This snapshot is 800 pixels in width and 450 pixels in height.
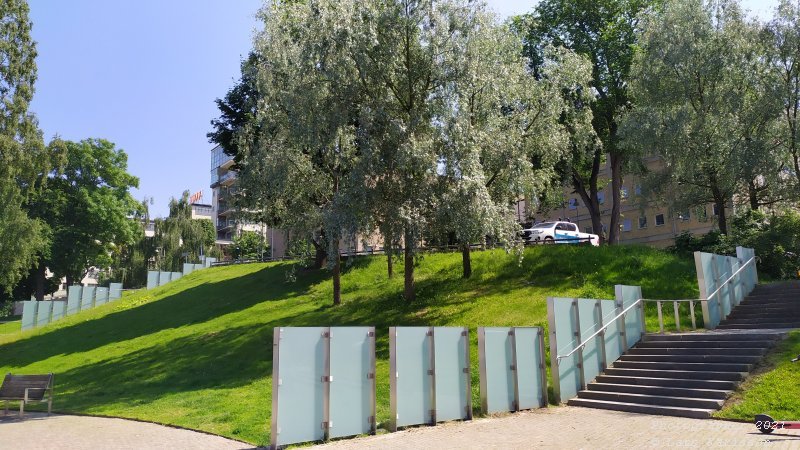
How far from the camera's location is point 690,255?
2497 cm

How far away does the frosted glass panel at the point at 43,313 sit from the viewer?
127 feet

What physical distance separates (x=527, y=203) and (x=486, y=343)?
546 inches

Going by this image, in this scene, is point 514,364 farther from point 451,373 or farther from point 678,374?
point 678,374

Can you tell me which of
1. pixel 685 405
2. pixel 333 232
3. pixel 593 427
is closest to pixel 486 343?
pixel 593 427

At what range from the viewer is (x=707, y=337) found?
1445 centimetres

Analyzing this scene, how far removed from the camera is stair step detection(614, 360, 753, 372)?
12469mm

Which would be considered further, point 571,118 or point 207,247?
point 207,247

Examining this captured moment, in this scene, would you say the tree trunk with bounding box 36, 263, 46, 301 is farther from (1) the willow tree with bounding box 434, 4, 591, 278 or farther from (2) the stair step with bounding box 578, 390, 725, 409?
(2) the stair step with bounding box 578, 390, 725, 409

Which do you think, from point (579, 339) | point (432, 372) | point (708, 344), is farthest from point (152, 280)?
point (708, 344)

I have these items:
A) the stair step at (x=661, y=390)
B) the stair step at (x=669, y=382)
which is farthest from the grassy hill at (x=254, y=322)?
the stair step at (x=669, y=382)

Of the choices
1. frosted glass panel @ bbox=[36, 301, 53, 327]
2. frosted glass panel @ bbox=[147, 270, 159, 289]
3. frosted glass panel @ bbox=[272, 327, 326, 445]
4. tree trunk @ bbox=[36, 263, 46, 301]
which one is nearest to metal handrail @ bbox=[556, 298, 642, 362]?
frosted glass panel @ bbox=[272, 327, 326, 445]

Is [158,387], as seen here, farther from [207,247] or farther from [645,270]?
[207,247]

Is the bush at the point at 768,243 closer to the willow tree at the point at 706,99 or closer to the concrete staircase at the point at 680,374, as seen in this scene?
the willow tree at the point at 706,99

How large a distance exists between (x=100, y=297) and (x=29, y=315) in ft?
16.3
